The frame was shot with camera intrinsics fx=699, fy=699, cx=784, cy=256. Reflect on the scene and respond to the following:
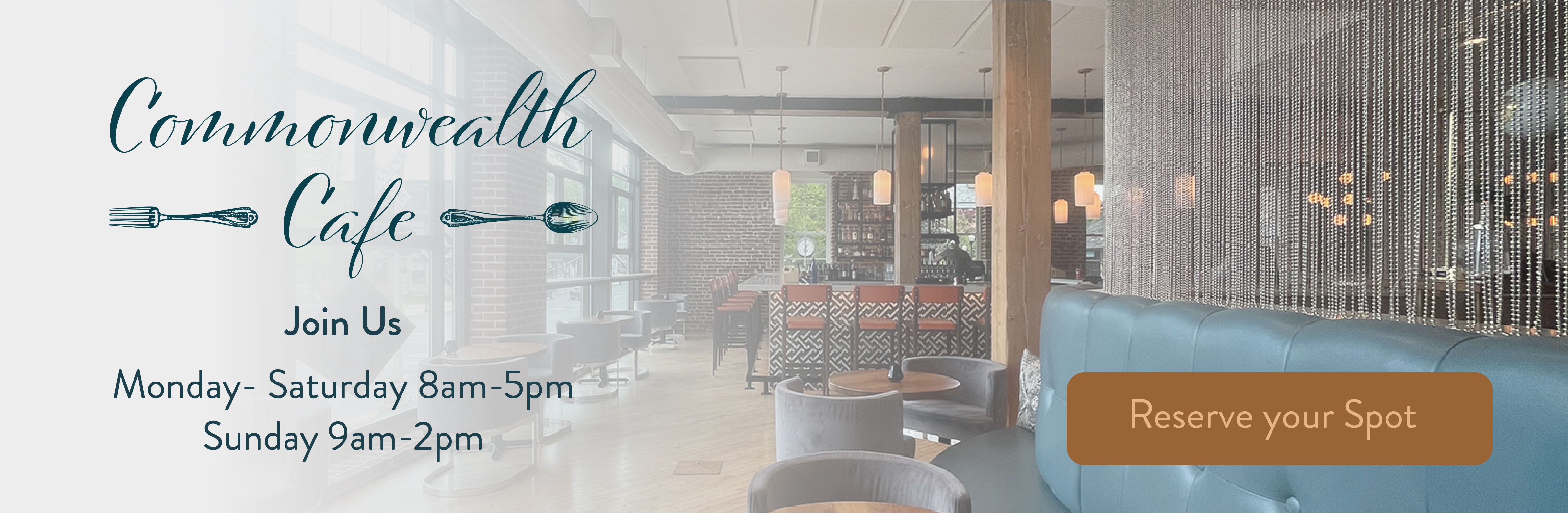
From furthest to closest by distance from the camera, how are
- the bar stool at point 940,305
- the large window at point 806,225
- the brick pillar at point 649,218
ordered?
the large window at point 806,225, the brick pillar at point 649,218, the bar stool at point 940,305

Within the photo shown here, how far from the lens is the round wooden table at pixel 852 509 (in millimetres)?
1625

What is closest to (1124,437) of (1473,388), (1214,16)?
(1473,388)

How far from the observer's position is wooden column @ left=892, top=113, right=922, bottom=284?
738 centimetres

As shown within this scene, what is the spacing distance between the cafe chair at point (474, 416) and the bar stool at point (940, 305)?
3082mm

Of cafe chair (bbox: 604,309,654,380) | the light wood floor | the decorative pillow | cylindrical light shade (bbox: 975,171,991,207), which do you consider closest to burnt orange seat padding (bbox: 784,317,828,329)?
the light wood floor

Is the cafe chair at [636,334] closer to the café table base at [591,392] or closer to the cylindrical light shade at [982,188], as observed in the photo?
→ the café table base at [591,392]

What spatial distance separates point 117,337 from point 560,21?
2.31m

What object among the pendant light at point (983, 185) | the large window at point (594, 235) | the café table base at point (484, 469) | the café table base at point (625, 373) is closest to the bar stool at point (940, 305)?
the pendant light at point (983, 185)

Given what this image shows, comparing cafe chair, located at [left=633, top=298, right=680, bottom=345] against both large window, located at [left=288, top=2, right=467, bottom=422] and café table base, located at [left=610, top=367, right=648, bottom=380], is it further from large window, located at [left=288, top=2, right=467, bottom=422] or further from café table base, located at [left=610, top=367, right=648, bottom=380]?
large window, located at [left=288, top=2, right=467, bottom=422]

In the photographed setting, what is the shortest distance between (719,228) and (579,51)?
7192 millimetres

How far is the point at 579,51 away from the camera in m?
4.06

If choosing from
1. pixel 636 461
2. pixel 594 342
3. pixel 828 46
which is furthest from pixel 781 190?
pixel 636 461

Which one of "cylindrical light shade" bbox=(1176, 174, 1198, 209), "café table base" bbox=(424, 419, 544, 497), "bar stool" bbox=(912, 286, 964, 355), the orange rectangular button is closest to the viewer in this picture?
the orange rectangular button

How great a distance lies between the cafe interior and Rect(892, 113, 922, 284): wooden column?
0.04 m
